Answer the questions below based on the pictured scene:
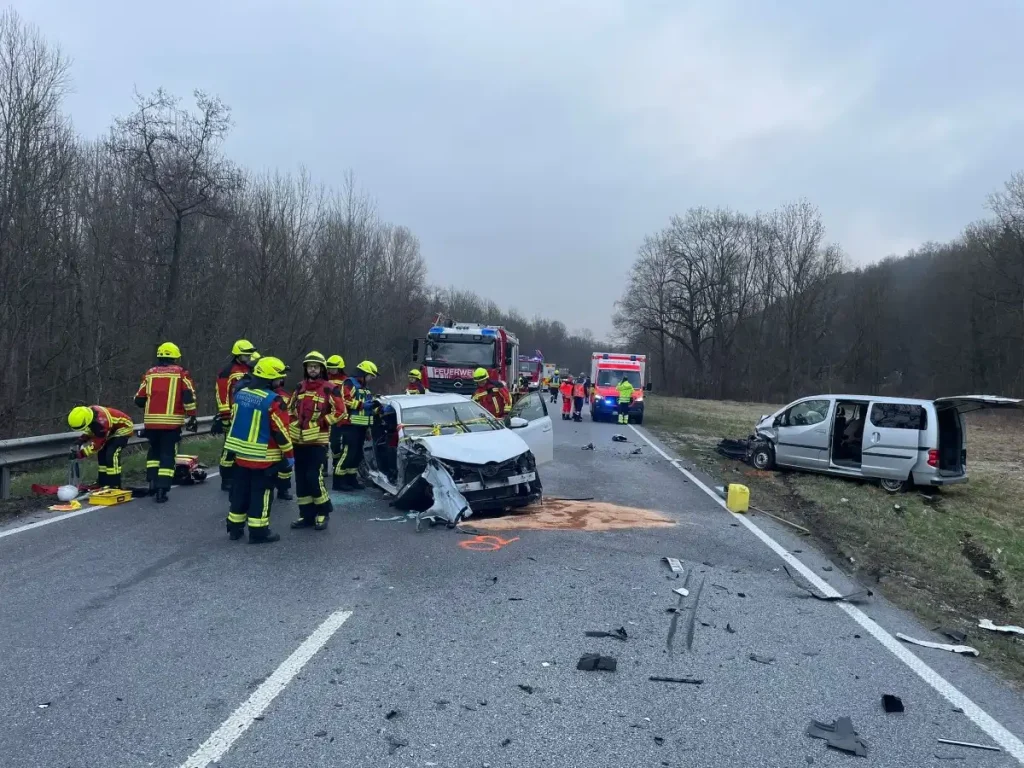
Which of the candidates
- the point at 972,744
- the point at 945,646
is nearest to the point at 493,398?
the point at 945,646

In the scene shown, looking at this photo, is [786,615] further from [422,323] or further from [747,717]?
[422,323]

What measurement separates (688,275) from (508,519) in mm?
66752

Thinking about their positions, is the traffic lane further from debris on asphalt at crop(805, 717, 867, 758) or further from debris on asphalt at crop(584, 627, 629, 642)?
debris on asphalt at crop(805, 717, 867, 758)

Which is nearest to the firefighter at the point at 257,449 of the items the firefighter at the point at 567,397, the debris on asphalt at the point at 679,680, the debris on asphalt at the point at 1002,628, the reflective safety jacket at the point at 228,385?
the reflective safety jacket at the point at 228,385

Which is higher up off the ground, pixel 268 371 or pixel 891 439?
pixel 268 371

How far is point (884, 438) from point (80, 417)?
12132mm

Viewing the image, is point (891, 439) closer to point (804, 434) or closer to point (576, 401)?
point (804, 434)

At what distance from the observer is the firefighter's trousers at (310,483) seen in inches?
333

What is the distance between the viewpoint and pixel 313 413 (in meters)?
8.47

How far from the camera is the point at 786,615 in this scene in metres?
5.95

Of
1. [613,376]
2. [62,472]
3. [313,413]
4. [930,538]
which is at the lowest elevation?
[930,538]

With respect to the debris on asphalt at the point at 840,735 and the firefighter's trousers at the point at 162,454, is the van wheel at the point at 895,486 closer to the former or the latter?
the debris on asphalt at the point at 840,735

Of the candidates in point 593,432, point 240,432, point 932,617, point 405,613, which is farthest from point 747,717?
point 593,432

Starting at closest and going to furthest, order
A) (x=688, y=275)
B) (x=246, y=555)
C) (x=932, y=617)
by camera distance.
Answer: (x=932, y=617) → (x=246, y=555) → (x=688, y=275)
